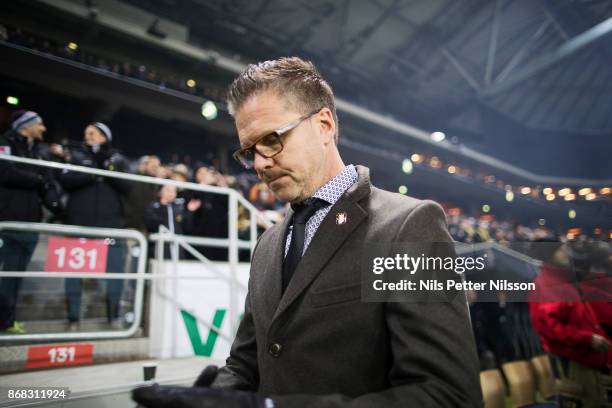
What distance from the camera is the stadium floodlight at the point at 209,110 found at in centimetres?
1021

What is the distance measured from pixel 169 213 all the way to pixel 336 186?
11.8 feet

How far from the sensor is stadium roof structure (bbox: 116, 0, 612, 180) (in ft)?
32.9

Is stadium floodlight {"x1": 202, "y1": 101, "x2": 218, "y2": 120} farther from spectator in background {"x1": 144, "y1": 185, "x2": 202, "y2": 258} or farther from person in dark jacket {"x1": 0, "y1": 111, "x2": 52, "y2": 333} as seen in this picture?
person in dark jacket {"x1": 0, "y1": 111, "x2": 52, "y2": 333}

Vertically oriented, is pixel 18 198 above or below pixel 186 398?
above

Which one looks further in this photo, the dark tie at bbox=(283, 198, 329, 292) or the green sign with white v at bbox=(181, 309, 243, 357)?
the green sign with white v at bbox=(181, 309, 243, 357)

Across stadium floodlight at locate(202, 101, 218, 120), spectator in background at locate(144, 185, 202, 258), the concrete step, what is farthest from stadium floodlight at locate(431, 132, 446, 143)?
the concrete step

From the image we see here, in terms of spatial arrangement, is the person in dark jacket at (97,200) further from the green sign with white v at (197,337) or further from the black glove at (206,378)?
the black glove at (206,378)

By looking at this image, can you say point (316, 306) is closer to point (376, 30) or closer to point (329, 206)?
point (329, 206)

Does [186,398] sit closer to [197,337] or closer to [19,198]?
[197,337]

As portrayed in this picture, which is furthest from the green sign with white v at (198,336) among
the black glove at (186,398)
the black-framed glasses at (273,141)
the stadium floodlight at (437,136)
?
the stadium floodlight at (437,136)

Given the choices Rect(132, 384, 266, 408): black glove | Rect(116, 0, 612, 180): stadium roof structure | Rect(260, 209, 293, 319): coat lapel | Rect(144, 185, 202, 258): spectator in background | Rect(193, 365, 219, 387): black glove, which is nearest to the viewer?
Rect(132, 384, 266, 408): black glove

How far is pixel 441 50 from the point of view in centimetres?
1330

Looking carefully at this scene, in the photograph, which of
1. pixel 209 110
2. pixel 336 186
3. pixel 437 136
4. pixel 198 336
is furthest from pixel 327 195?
pixel 437 136

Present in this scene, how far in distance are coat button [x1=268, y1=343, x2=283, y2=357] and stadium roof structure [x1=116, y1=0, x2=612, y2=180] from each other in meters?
8.48
